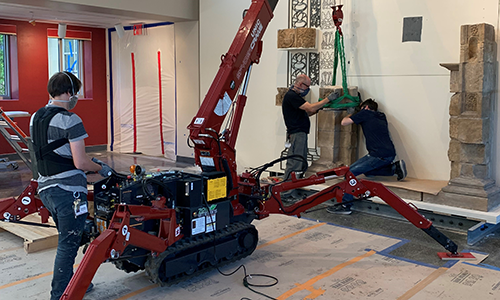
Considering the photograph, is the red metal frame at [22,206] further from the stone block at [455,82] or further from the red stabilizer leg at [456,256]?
the stone block at [455,82]

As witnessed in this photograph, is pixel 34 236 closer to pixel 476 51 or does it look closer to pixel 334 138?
pixel 334 138

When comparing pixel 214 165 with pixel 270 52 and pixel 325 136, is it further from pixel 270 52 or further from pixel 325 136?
pixel 270 52

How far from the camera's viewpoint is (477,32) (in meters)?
5.87

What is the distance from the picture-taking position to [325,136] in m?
7.37

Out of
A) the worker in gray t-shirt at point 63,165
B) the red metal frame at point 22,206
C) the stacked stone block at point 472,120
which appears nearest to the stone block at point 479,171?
the stacked stone block at point 472,120

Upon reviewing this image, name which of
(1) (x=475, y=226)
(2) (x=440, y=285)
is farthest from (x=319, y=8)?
(2) (x=440, y=285)

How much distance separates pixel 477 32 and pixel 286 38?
9.60ft

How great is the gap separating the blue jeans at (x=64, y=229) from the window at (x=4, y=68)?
8.38m

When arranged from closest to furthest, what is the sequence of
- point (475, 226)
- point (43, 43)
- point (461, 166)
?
point (475, 226)
point (461, 166)
point (43, 43)

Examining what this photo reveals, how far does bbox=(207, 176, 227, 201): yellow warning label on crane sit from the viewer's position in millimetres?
4338

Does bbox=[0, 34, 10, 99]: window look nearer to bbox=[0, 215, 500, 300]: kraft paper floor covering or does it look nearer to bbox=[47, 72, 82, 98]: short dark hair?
bbox=[0, 215, 500, 300]: kraft paper floor covering

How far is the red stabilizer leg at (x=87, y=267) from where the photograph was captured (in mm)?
3135

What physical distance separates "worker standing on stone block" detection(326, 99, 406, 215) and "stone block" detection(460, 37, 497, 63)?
4.40ft

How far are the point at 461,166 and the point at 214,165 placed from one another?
3.28 m
